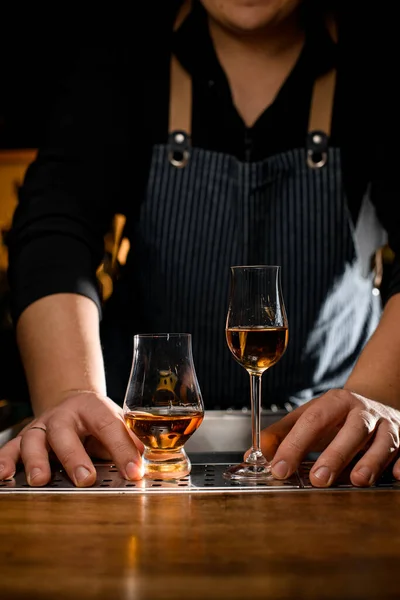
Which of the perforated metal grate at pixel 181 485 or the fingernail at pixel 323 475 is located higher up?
the fingernail at pixel 323 475

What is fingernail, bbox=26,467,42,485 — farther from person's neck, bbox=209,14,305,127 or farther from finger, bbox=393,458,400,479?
person's neck, bbox=209,14,305,127

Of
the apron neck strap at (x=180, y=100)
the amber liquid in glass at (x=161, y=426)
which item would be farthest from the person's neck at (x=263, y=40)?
the amber liquid in glass at (x=161, y=426)

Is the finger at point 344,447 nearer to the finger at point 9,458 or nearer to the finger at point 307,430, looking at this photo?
the finger at point 307,430

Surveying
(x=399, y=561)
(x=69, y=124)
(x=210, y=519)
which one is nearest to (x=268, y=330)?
(x=210, y=519)

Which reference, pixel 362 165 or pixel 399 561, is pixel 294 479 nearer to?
pixel 399 561

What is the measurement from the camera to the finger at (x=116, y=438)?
1104mm

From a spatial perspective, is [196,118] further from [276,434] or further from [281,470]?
[281,470]

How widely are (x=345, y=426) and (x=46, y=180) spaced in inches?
38.3

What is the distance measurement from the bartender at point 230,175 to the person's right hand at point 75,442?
27.2 inches

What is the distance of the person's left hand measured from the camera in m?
1.08

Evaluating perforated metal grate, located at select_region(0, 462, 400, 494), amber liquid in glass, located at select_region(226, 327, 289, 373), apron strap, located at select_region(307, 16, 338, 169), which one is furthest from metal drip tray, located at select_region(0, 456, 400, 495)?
apron strap, located at select_region(307, 16, 338, 169)

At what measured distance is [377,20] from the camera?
2113mm

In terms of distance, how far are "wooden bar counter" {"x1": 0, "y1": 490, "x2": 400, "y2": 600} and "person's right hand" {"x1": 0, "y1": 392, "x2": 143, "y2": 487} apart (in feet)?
0.22

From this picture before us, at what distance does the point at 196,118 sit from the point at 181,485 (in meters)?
1.15
